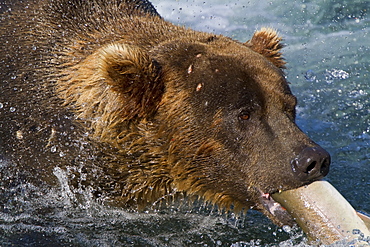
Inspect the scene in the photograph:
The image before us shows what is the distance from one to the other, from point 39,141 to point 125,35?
1.09 m

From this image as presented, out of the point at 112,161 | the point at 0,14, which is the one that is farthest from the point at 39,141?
the point at 0,14

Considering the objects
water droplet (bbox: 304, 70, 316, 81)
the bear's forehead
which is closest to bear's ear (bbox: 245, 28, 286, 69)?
the bear's forehead

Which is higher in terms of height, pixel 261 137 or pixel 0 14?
pixel 0 14

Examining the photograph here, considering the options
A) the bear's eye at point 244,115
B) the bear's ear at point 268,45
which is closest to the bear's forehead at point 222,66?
the bear's eye at point 244,115

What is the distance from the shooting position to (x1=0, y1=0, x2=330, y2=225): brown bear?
3.96 meters

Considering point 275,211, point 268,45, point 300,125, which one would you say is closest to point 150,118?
point 275,211

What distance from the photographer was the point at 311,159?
12.0ft

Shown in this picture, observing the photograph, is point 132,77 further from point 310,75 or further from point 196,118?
point 310,75

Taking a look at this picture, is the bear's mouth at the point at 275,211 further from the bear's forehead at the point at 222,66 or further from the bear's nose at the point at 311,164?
the bear's forehead at the point at 222,66

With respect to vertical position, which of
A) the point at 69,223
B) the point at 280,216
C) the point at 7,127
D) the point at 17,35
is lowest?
the point at 69,223

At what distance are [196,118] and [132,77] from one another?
1.84 feet

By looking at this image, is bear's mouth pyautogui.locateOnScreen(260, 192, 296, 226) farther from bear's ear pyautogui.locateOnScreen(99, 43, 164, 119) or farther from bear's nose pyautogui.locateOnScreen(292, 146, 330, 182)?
bear's ear pyautogui.locateOnScreen(99, 43, 164, 119)

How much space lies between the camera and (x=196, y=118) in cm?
407

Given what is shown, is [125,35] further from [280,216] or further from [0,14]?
[280,216]
